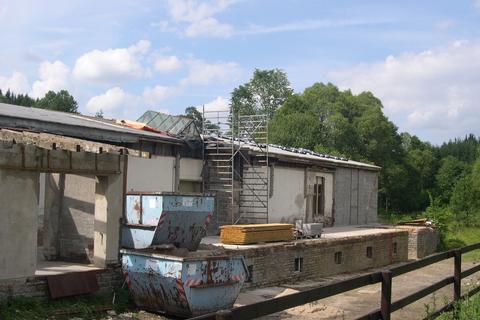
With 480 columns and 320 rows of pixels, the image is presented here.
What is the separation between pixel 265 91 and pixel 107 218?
185 ft

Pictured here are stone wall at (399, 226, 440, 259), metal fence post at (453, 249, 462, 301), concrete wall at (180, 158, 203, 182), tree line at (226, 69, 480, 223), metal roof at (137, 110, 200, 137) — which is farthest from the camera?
tree line at (226, 69, 480, 223)

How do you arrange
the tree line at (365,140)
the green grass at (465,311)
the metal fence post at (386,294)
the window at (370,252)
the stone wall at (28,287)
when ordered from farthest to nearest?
the tree line at (365,140), the window at (370,252), the stone wall at (28,287), the green grass at (465,311), the metal fence post at (386,294)

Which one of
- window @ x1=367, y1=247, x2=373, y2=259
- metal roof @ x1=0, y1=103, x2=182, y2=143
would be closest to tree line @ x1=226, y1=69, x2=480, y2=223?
window @ x1=367, y1=247, x2=373, y2=259

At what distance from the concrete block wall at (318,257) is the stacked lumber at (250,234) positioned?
1.91ft

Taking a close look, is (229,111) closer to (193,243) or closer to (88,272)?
(193,243)

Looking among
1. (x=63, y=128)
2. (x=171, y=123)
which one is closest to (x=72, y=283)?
(x=63, y=128)

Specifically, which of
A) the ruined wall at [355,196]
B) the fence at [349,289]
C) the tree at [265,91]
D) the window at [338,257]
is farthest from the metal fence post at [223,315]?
the tree at [265,91]

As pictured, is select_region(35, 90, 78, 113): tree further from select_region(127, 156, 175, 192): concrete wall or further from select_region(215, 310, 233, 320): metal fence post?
select_region(215, 310, 233, 320): metal fence post

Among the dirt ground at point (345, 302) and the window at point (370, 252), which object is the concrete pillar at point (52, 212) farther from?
the window at point (370, 252)

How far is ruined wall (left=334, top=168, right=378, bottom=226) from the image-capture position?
89.8 ft

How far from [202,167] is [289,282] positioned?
5.38 m

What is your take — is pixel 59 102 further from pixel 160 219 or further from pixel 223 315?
pixel 223 315

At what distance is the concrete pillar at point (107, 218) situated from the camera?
12.5m

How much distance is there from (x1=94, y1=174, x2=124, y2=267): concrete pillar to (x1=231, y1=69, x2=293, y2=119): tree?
5432 centimetres
